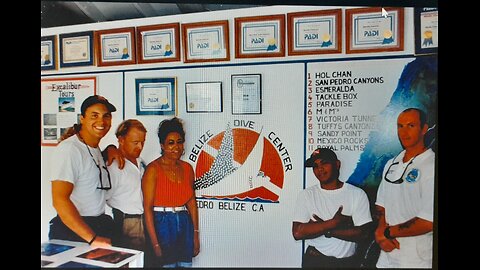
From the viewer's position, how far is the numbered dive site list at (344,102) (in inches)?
54.1

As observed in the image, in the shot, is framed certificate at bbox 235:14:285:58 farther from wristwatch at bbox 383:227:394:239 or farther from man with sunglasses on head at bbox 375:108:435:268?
wristwatch at bbox 383:227:394:239

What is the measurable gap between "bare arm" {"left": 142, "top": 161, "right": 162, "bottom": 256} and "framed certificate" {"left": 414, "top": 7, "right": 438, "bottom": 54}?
111 centimetres

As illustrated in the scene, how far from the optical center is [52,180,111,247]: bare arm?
4.71 ft

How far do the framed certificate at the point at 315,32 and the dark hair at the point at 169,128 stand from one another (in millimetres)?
519

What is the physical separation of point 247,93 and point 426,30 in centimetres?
71

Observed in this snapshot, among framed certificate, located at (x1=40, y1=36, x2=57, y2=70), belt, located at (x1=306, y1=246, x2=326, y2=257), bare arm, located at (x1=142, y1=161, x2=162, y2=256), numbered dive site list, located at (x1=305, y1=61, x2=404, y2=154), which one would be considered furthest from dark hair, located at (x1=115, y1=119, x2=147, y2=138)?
belt, located at (x1=306, y1=246, x2=326, y2=257)

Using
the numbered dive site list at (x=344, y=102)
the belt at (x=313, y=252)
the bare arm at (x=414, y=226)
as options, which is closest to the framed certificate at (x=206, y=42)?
the numbered dive site list at (x=344, y=102)

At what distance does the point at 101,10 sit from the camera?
4.68 feet

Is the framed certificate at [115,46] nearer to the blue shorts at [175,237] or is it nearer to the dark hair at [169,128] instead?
the dark hair at [169,128]
